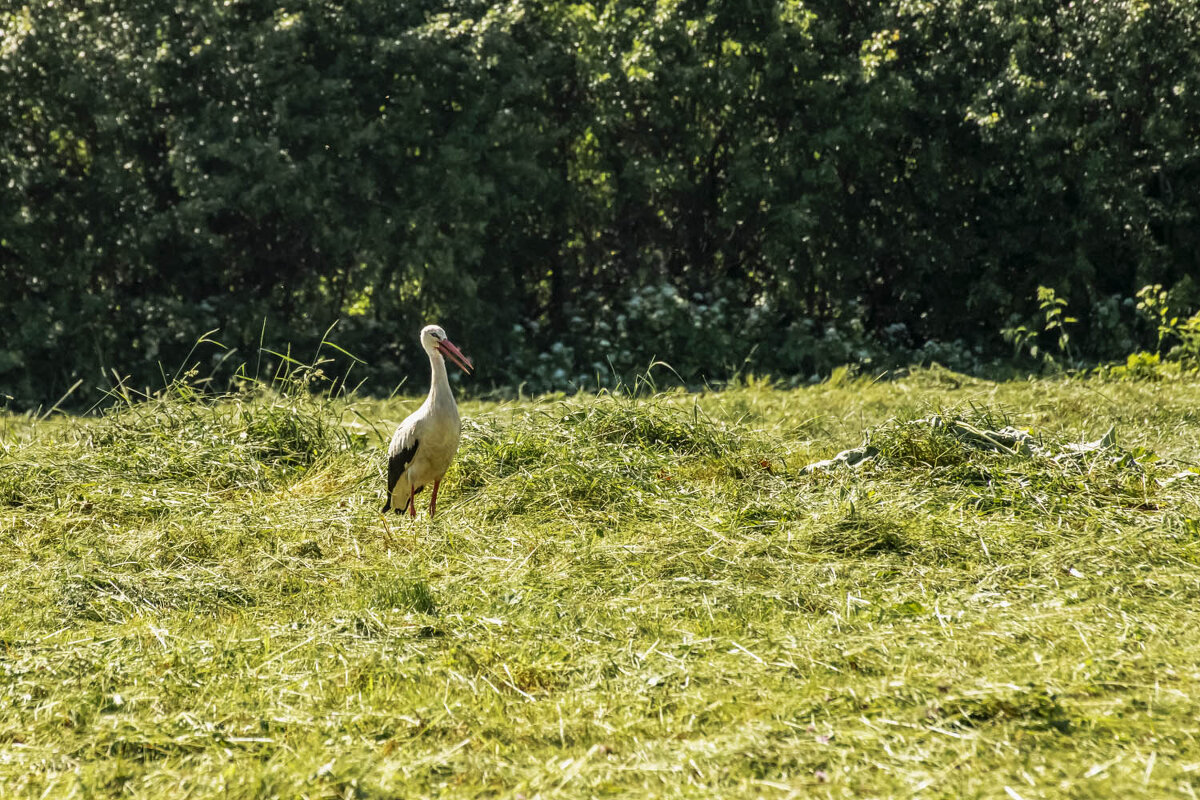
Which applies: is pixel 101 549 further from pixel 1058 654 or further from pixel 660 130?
pixel 660 130

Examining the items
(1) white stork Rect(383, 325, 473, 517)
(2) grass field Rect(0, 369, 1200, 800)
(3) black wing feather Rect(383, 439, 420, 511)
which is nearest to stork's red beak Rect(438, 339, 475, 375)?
(1) white stork Rect(383, 325, 473, 517)

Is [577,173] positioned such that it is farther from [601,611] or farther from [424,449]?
[601,611]

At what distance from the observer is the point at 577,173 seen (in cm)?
1445

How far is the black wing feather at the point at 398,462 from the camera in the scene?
5738 mm

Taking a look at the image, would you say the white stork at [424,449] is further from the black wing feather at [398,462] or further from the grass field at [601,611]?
the grass field at [601,611]

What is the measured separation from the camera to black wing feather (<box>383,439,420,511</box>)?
5.74 meters

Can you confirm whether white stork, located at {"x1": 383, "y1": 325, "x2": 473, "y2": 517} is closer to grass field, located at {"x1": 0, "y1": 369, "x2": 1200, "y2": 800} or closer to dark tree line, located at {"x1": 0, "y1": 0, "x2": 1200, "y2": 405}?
grass field, located at {"x1": 0, "y1": 369, "x2": 1200, "y2": 800}

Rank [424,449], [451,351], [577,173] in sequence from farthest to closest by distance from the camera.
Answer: [577,173]
[451,351]
[424,449]

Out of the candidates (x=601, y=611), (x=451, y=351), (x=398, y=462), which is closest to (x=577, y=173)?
(x=451, y=351)

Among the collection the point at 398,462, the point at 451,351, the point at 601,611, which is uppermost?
the point at 451,351

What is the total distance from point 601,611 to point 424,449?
1.74 m

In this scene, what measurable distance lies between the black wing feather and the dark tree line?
21.0 feet

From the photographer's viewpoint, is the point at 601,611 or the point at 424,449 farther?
the point at 424,449

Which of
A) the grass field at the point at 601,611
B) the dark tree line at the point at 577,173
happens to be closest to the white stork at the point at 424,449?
the grass field at the point at 601,611
